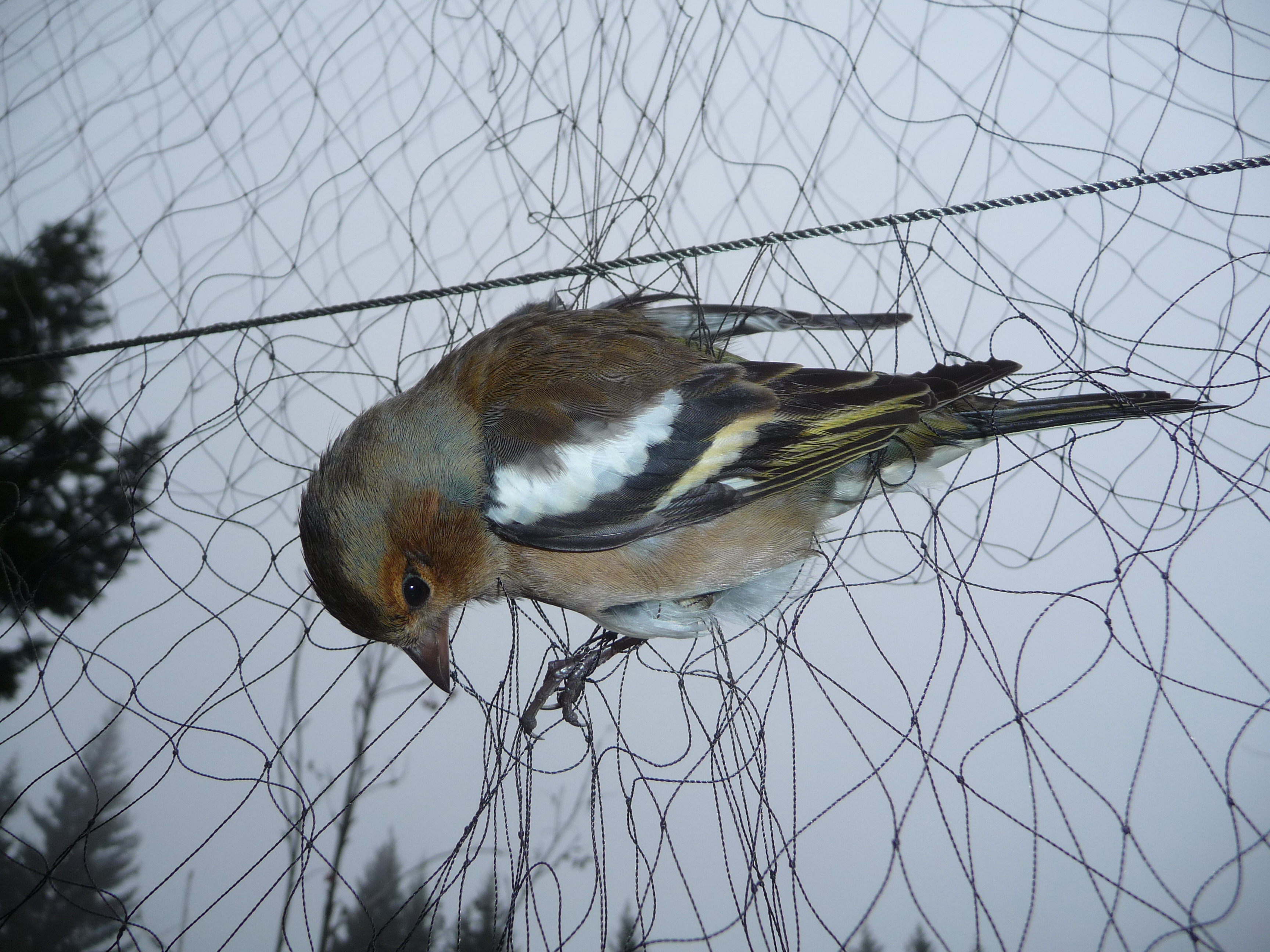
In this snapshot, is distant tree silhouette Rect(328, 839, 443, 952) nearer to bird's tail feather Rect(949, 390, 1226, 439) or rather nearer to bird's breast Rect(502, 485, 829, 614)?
bird's breast Rect(502, 485, 829, 614)

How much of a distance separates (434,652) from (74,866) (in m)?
1.42

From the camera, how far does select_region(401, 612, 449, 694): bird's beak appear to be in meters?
1.05

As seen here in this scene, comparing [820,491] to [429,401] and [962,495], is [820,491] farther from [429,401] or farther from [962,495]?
[962,495]

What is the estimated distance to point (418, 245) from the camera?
1947 mm

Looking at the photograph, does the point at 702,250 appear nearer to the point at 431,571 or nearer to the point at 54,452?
the point at 431,571

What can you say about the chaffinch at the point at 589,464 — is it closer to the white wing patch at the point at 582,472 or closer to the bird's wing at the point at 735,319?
the white wing patch at the point at 582,472

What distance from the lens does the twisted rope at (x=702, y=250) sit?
0.94 m

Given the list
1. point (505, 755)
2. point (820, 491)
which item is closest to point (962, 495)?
point (820, 491)

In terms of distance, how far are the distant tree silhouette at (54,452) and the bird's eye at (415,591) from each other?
1173mm

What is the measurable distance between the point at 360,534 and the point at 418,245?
1150 millimetres

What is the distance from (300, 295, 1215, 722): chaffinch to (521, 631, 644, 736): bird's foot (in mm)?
158

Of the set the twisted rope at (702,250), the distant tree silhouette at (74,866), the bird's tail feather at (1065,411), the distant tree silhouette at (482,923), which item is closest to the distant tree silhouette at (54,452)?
the distant tree silhouette at (74,866)

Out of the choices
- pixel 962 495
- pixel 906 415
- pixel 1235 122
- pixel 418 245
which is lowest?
pixel 906 415

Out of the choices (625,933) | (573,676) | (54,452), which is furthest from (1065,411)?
(54,452)
